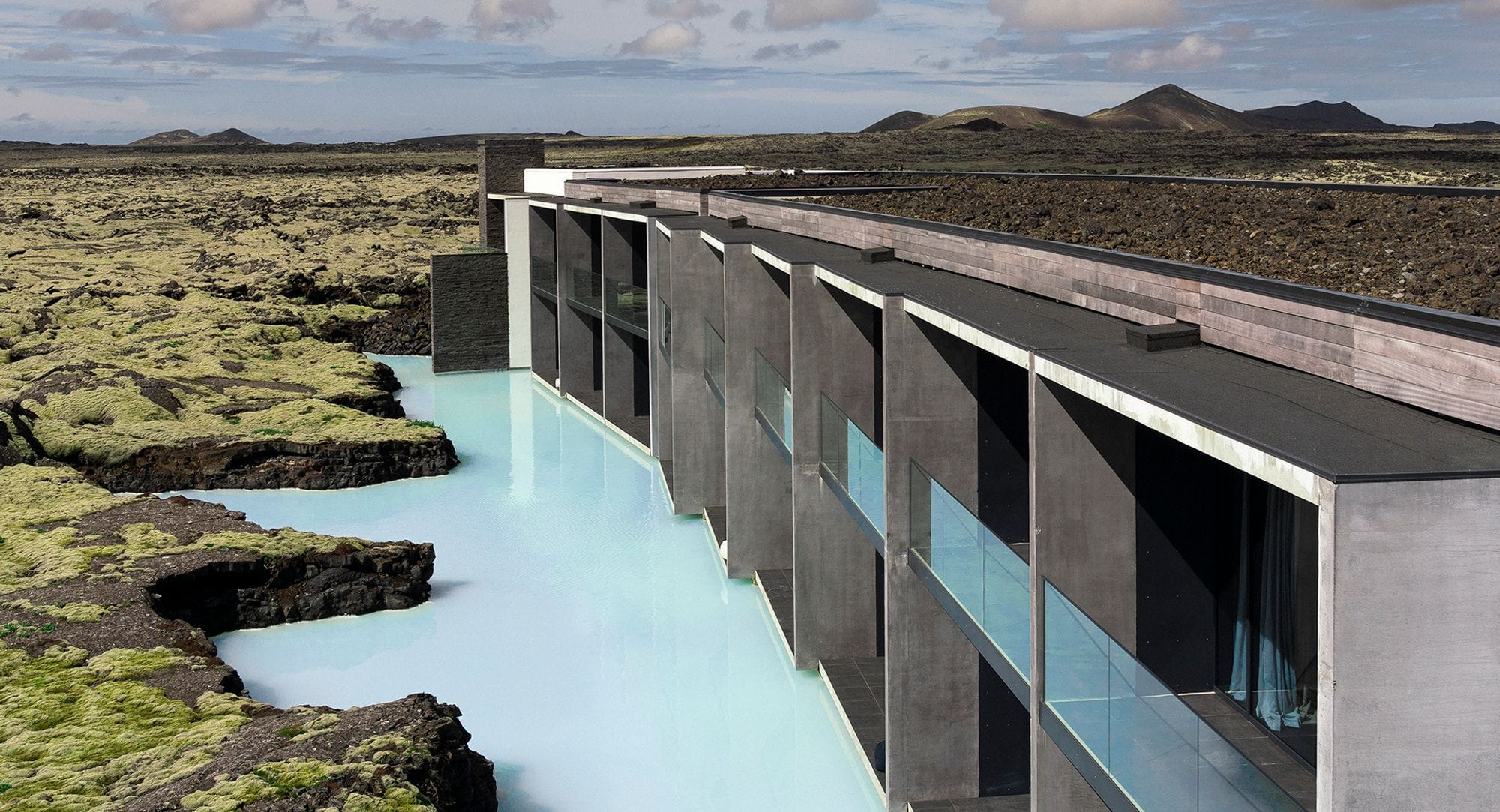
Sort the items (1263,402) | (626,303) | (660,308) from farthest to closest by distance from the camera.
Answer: (626,303), (660,308), (1263,402)

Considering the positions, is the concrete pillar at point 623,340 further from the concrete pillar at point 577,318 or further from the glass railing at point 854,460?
the glass railing at point 854,460

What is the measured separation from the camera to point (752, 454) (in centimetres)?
2086

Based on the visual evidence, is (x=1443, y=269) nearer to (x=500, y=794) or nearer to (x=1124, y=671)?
(x=1124, y=671)

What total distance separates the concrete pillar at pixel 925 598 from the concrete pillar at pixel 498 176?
104 feet

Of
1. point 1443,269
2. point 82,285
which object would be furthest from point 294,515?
point 82,285

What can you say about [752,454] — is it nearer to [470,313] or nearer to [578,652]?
[578,652]

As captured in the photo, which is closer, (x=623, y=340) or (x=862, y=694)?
(x=862, y=694)

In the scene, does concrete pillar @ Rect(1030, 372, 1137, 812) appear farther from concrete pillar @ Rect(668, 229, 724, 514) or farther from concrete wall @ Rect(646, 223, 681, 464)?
concrete wall @ Rect(646, 223, 681, 464)

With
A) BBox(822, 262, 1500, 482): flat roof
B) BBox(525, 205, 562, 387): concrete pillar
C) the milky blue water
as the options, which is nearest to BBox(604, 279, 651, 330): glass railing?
the milky blue water

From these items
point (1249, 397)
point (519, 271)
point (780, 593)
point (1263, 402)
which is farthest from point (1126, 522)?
point (519, 271)

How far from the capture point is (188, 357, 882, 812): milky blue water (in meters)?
14.7

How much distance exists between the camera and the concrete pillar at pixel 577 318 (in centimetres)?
3578

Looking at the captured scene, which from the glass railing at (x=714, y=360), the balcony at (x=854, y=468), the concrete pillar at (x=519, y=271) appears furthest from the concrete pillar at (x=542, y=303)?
the balcony at (x=854, y=468)

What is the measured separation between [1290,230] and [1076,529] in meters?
6.26
